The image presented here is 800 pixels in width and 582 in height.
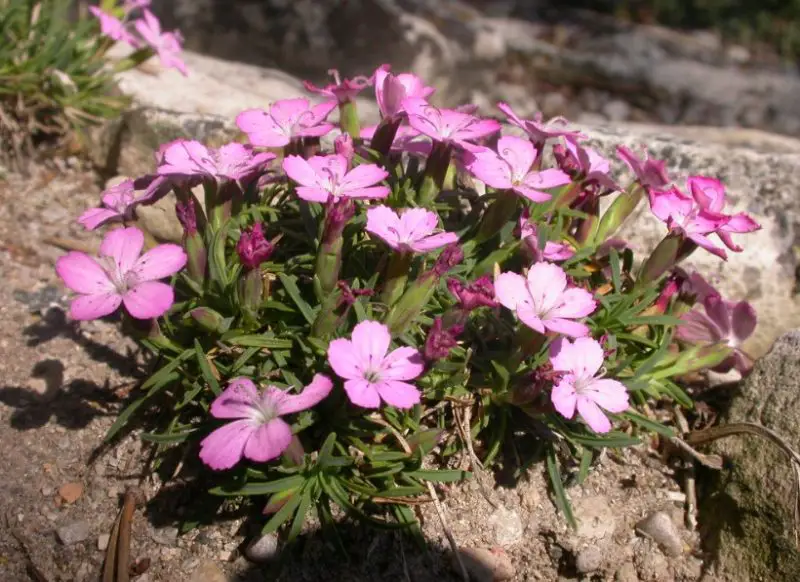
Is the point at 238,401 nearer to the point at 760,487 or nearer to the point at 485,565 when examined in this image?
the point at 485,565

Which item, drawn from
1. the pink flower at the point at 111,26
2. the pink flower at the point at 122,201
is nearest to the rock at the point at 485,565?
the pink flower at the point at 122,201

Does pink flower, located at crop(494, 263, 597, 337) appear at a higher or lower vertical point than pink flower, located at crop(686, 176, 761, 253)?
lower

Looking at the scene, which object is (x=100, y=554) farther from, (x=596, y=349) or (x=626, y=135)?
(x=626, y=135)

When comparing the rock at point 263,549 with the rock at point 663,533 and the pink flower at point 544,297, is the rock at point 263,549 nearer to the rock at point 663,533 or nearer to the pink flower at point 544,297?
the pink flower at point 544,297

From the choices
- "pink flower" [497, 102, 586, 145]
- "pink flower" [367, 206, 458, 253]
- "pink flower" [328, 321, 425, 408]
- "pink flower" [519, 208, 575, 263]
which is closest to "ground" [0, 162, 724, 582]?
"pink flower" [328, 321, 425, 408]

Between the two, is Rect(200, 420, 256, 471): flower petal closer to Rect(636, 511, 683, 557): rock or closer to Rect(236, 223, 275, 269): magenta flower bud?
Rect(236, 223, 275, 269): magenta flower bud

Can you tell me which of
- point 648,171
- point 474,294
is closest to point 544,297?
point 474,294

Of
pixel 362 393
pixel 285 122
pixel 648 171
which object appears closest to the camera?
pixel 362 393
